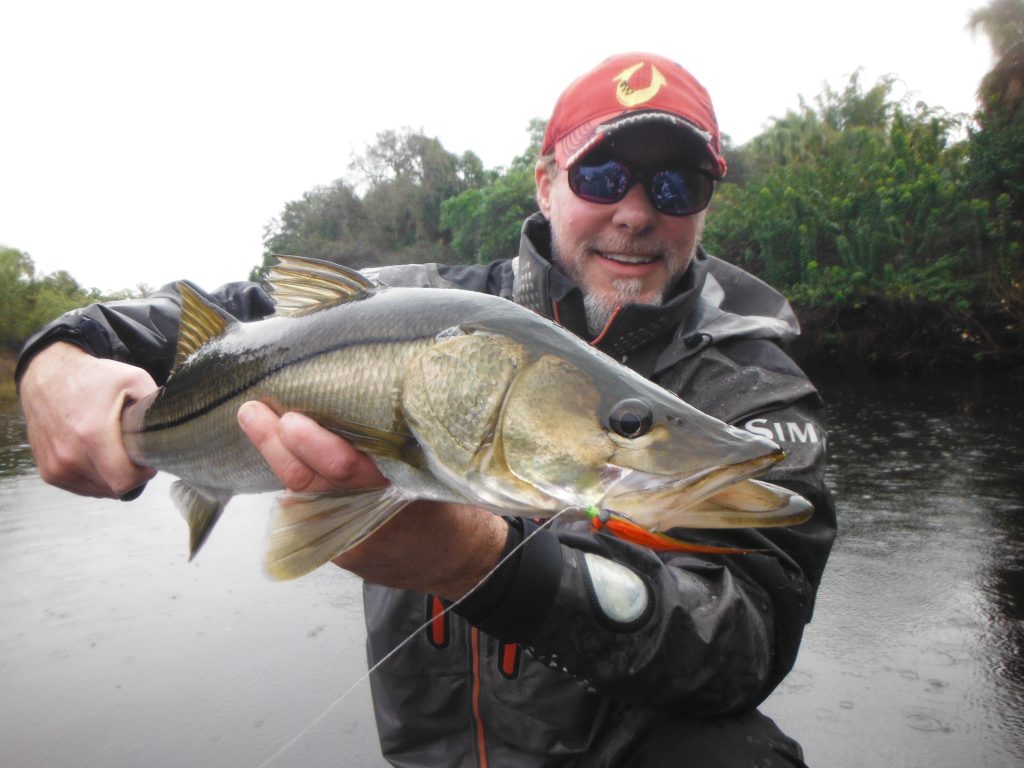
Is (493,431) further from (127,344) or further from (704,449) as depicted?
(127,344)

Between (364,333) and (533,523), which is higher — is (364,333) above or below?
above

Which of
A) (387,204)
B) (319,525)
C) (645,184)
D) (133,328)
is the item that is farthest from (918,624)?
(387,204)

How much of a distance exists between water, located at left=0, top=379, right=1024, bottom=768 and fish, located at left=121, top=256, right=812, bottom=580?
2169 millimetres

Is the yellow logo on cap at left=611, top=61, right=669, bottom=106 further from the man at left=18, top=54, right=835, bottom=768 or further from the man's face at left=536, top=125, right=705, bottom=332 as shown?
the man's face at left=536, top=125, right=705, bottom=332

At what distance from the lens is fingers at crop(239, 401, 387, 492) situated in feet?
4.89

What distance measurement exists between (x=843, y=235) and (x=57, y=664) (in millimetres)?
20272

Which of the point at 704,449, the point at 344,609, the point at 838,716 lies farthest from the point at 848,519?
the point at 704,449

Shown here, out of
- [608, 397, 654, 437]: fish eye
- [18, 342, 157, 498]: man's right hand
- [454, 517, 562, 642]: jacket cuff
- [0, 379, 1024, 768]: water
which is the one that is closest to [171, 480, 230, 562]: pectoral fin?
[18, 342, 157, 498]: man's right hand

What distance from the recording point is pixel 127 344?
96.5 inches

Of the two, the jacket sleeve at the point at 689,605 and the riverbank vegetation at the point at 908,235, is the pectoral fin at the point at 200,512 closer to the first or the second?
the jacket sleeve at the point at 689,605

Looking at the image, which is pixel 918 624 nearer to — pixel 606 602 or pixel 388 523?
pixel 606 602

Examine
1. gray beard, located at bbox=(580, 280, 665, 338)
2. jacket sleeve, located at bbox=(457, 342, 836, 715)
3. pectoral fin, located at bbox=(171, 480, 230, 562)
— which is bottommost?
jacket sleeve, located at bbox=(457, 342, 836, 715)

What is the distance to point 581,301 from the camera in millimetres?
2994

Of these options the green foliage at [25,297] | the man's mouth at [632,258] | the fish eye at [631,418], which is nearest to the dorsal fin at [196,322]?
the fish eye at [631,418]
